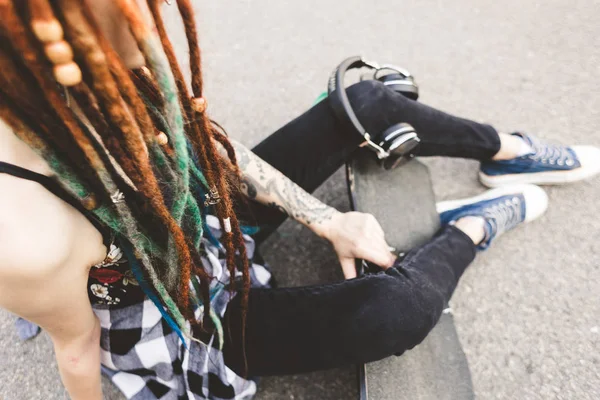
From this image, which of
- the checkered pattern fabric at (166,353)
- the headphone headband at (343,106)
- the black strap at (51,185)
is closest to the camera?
the black strap at (51,185)

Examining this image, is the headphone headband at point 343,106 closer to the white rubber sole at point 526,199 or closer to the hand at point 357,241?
the hand at point 357,241

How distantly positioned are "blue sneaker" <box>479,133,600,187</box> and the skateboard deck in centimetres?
27

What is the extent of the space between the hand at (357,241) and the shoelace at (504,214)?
41 centimetres

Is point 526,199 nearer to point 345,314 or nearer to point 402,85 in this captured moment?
point 402,85

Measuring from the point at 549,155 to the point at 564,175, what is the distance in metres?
0.10

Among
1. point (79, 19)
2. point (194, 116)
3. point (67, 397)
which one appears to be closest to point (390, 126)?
point (194, 116)

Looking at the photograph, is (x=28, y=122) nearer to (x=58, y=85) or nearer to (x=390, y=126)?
(x=58, y=85)

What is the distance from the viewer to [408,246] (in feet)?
4.43

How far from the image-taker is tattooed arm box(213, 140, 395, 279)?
1.18 m

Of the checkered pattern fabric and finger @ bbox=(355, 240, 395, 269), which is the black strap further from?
finger @ bbox=(355, 240, 395, 269)

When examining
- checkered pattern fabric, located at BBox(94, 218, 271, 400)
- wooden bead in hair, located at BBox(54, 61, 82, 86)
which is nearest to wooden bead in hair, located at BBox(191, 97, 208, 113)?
wooden bead in hair, located at BBox(54, 61, 82, 86)

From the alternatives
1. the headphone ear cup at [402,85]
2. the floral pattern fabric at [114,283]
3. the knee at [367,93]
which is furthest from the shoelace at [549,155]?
the floral pattern fabric at [114,283]

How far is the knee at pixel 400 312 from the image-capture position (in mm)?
1013

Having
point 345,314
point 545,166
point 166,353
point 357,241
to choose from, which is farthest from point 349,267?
point 545,166
